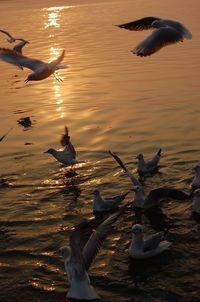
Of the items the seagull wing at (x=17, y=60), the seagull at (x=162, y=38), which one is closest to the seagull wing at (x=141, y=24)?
the seagull at (x=162, y=38)

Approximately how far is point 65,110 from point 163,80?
598 cm

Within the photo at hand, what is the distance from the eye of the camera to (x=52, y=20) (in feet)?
201

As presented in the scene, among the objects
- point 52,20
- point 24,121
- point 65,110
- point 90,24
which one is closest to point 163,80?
point 65,110

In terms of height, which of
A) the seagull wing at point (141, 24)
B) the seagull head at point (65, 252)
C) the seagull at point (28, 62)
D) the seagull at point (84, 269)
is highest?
the seagull wing at point (141, 24)

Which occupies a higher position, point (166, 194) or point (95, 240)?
point (95, 240)

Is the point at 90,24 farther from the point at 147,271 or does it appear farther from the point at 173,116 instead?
the point at 147,271

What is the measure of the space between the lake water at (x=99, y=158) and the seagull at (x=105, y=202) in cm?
36

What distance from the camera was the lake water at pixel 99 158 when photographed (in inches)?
421

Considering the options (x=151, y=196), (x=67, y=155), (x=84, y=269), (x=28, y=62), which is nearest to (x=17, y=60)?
(x=28, y=62)

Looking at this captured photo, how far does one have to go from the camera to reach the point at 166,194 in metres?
12.9

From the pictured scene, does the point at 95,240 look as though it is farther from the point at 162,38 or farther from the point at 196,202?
the point at 162,38

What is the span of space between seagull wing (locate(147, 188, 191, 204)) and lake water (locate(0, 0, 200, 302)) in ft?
1.34

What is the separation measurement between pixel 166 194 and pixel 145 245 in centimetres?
191

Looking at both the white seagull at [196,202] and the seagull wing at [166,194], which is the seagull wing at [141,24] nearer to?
the seagull wing at [166,194]
